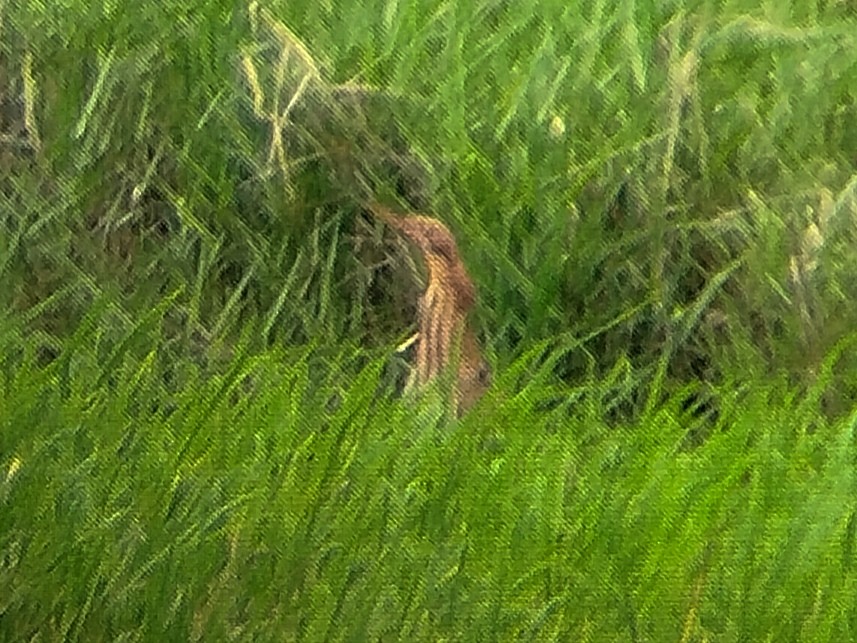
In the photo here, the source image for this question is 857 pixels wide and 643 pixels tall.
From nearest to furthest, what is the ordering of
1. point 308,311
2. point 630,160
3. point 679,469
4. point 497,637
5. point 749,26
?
point 497,637, point 679,469, point 308,311, point 630,160, point 749,26

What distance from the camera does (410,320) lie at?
0.97 metres

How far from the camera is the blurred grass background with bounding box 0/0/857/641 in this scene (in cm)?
71

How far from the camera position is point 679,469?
821 millimetres

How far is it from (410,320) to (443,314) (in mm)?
29

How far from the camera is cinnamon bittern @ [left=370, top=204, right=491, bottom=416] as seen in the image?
0.90m

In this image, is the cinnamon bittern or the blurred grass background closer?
the blurred grass background

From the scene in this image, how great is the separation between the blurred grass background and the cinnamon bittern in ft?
0.06

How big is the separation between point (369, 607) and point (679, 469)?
0.73 ft

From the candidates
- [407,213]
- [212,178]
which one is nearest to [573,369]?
[407,213]

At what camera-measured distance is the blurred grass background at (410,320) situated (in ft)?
2.31

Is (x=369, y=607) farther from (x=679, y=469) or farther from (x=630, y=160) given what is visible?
(x=630, y=160)

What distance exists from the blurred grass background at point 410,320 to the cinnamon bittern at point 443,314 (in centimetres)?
2

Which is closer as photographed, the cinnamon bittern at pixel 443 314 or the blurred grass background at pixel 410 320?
the blurred grass background at pixel 410 320

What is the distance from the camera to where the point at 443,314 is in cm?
95
